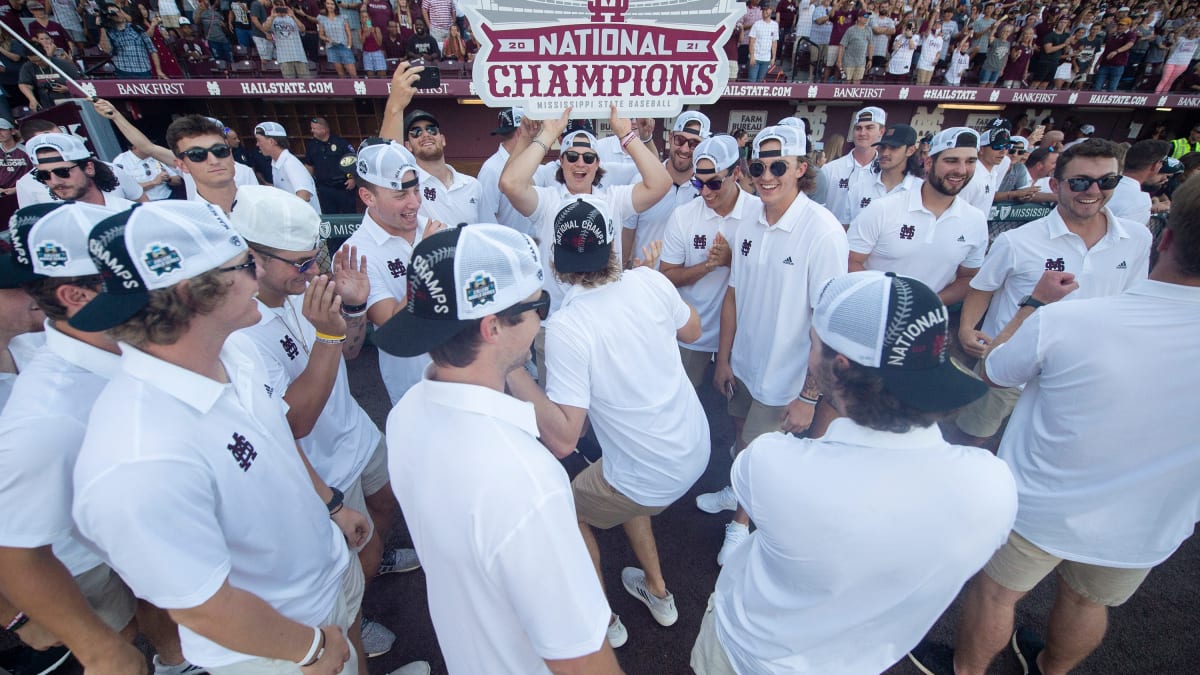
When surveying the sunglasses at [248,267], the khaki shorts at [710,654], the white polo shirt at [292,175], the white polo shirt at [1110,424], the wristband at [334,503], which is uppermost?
the sunglasses at [248,267]

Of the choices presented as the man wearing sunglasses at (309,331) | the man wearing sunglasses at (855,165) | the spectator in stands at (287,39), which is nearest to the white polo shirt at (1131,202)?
the man wearing sunglasses at (855,165)

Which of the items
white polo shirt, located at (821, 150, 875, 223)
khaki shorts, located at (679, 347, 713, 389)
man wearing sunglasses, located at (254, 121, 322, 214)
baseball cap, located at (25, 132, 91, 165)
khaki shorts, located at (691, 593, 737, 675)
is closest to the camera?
khaki shorts, located at (691, 593, 737, 675)

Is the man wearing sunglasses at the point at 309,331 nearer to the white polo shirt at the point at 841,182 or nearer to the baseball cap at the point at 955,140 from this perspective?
the baseball cap at the point at 955,140

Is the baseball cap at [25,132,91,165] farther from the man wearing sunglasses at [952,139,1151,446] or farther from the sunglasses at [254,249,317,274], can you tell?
the man wearing sunglasses at [952,139,1151,446]

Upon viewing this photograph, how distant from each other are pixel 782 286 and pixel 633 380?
4.79ft

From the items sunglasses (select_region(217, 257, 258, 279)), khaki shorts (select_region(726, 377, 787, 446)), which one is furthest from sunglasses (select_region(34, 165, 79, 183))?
khaki shorts (select_region(726, 377, 787, 446))

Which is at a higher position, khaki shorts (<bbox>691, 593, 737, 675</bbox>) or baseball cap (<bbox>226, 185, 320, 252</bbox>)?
baseball cap (<bbox>226, 185, 320, 252</bbox>)

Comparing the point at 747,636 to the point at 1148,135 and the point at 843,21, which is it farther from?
the point at 1148,135

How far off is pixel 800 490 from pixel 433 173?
4534 millimetres

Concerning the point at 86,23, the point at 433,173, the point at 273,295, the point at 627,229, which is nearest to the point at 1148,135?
the point at 627,229

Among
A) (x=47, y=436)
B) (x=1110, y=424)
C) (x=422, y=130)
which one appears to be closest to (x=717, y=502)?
(x=1110, y=424)

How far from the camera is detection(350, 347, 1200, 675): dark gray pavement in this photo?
298 cm

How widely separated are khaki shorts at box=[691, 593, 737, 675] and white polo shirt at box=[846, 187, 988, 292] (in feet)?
10.6

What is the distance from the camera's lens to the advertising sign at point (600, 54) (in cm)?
279
